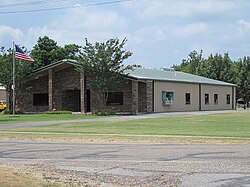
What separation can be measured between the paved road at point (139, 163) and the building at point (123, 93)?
104 ft

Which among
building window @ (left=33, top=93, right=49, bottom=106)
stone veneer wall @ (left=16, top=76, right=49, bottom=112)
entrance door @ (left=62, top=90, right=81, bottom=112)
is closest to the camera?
entrance door @ (left=62, top=90, right=81, bottom=112)

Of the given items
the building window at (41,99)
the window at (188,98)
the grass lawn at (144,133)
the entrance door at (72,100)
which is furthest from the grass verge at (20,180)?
the building window at (41,99)

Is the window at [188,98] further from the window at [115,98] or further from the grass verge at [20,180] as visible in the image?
the grass verge at [20,180]

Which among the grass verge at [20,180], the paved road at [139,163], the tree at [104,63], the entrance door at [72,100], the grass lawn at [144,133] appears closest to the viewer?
the grass verge at [20,180]

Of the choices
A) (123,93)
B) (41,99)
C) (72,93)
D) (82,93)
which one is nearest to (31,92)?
(41,99)

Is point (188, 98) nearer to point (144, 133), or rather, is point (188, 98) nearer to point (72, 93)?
point (72, 93)

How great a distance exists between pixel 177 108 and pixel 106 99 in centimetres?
854

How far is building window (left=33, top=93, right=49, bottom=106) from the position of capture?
55941mm

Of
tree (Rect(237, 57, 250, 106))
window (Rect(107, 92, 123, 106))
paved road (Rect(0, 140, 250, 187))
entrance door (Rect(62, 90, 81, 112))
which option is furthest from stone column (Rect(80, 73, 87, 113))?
tree (Rect(237, 57, 250, 106))

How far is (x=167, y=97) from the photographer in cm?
5156

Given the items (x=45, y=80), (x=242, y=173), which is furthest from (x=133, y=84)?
(x=242, y=173)

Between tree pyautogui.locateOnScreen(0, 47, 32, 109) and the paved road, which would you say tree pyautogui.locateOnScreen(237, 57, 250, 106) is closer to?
tree pyautogui.locateOnScreen(0, 47, 32, 109)

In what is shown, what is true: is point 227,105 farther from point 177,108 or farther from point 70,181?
point 70,181

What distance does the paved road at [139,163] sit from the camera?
10086 millimetres
